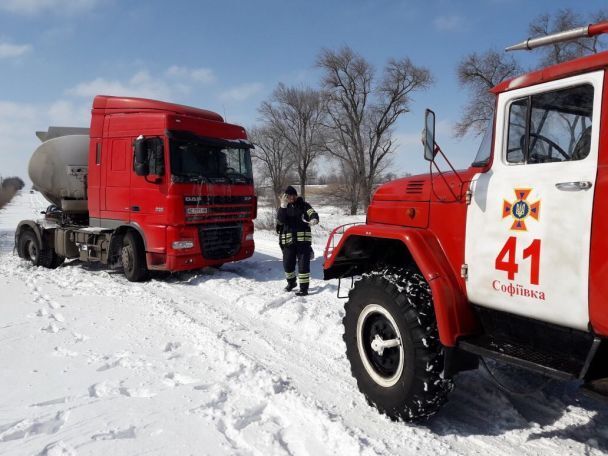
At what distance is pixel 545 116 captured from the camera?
8.71ft

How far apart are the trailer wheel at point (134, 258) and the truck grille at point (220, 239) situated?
117 cm

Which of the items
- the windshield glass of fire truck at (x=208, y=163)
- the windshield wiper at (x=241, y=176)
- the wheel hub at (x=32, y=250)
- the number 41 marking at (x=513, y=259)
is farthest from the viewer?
the wheel hub at (x=32, y=250)

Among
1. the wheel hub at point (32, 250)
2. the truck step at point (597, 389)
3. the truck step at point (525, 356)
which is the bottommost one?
the wheel hub at point (32, 250)

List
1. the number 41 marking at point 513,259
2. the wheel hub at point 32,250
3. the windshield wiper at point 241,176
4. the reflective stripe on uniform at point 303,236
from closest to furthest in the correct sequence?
the number 41 marking at point 513,259 → the reflective stripe on uniform at point 303,236 → the windshield wiper at point 241,176 → the wheel hub at point 32,250

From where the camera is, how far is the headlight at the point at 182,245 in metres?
7.69

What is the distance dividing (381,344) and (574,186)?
1.75m

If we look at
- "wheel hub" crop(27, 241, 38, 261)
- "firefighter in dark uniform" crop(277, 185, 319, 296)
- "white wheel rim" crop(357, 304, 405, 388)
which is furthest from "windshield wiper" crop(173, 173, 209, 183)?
"white wheel rim" crop(357, 304, 405, 388)

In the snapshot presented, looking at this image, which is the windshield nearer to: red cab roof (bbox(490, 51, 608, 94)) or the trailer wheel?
red cab roof (bbox(490, 51, 608, 94))

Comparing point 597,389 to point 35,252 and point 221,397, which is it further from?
point 35,252

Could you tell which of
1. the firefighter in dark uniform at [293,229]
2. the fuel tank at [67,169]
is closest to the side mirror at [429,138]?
the firefighter in dark uniform at [293,229]

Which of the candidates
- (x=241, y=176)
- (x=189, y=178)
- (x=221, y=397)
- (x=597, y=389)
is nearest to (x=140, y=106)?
(x=189, y=178)

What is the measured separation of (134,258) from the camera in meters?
8.10

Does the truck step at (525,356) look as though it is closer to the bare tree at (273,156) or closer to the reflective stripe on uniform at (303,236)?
the reflective stripe on uniform at (303,236)

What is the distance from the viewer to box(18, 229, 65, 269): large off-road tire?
991 centimetres
